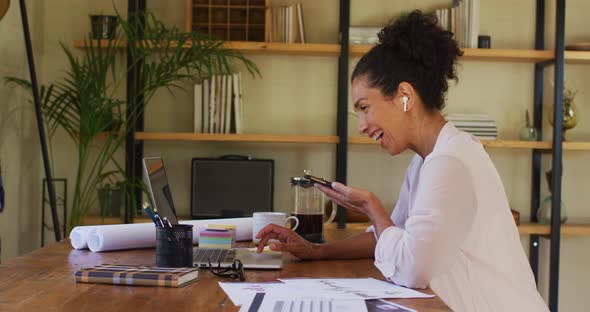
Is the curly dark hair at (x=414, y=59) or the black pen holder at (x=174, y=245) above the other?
the curly dark hair at (x=414, y=59)

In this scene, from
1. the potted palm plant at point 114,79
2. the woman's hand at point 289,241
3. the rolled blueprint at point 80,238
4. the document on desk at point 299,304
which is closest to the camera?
Answer: the document on desk at point 299,304

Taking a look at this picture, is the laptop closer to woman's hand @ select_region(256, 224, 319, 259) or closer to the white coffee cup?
woman's hand @ select_region(256, 224, 319, 259)

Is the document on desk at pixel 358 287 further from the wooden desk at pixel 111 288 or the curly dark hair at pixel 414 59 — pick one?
the curly dark hair at pixel 414 59

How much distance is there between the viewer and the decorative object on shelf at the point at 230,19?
4219 mm

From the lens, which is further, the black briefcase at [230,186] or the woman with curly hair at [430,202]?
the black briefcase at [230,186]

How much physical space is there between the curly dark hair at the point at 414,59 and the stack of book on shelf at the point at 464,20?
242cm

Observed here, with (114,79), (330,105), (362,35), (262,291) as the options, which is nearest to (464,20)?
(362,35)

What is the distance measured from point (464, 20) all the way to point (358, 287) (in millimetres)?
2974

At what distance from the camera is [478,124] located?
4246mm

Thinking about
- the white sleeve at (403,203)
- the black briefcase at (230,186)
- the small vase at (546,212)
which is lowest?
the small vase at (546,212)

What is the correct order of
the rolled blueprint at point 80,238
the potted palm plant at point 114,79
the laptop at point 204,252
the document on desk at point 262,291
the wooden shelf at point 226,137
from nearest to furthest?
the document on desk at point 262,291
the laptop at point 204,252
the rolled blueprint at point 80,238
the potted palm plant at point 114,79
the wooden shelf at point 226,137

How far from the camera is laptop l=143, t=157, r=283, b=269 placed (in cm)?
174

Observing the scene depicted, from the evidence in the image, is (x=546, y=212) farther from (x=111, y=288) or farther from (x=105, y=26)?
(x=111, y=288)

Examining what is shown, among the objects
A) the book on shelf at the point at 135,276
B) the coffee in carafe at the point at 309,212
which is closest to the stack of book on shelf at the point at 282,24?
the coffee in carafe at the point at 309,212
